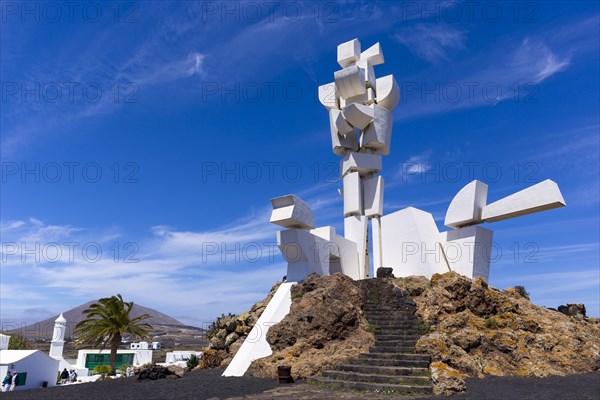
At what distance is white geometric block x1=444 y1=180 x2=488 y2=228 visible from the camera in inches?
664

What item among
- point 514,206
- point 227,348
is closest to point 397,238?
point 514,206

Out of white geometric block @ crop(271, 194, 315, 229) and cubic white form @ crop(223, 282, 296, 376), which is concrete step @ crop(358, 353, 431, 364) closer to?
cubic white form @ crop(223, 282, 296, 376)

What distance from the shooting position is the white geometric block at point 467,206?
16.9m

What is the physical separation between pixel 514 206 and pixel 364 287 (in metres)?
6.60

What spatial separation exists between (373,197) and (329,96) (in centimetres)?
597

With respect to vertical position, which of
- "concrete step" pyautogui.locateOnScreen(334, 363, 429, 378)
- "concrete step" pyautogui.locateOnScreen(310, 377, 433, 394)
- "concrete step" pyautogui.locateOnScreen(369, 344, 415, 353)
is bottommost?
"concrete step" pyautogui.locateOnScreen(310, 377, 433, 394)

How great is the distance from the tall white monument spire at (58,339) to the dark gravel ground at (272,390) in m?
25.9

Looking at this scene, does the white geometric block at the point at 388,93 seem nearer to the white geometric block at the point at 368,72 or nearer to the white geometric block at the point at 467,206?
the white geometric block at the point at 368,72

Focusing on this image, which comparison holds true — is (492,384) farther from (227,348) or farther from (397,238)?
(227,348)

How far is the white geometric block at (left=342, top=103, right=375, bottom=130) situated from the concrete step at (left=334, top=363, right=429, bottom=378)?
40.0ft

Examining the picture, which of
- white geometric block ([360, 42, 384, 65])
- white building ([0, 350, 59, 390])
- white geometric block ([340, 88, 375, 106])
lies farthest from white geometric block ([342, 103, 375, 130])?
white building ([0, 350, 59, 390])

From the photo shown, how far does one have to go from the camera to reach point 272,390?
9.84m

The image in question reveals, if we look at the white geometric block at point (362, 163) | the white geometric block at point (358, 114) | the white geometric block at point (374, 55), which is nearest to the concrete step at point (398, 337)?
the white geometric block at point (362, 163)

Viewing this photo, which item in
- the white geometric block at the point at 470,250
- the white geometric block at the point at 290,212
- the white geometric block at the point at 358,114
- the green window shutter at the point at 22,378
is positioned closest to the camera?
the white geometric block at the point at 290,212
